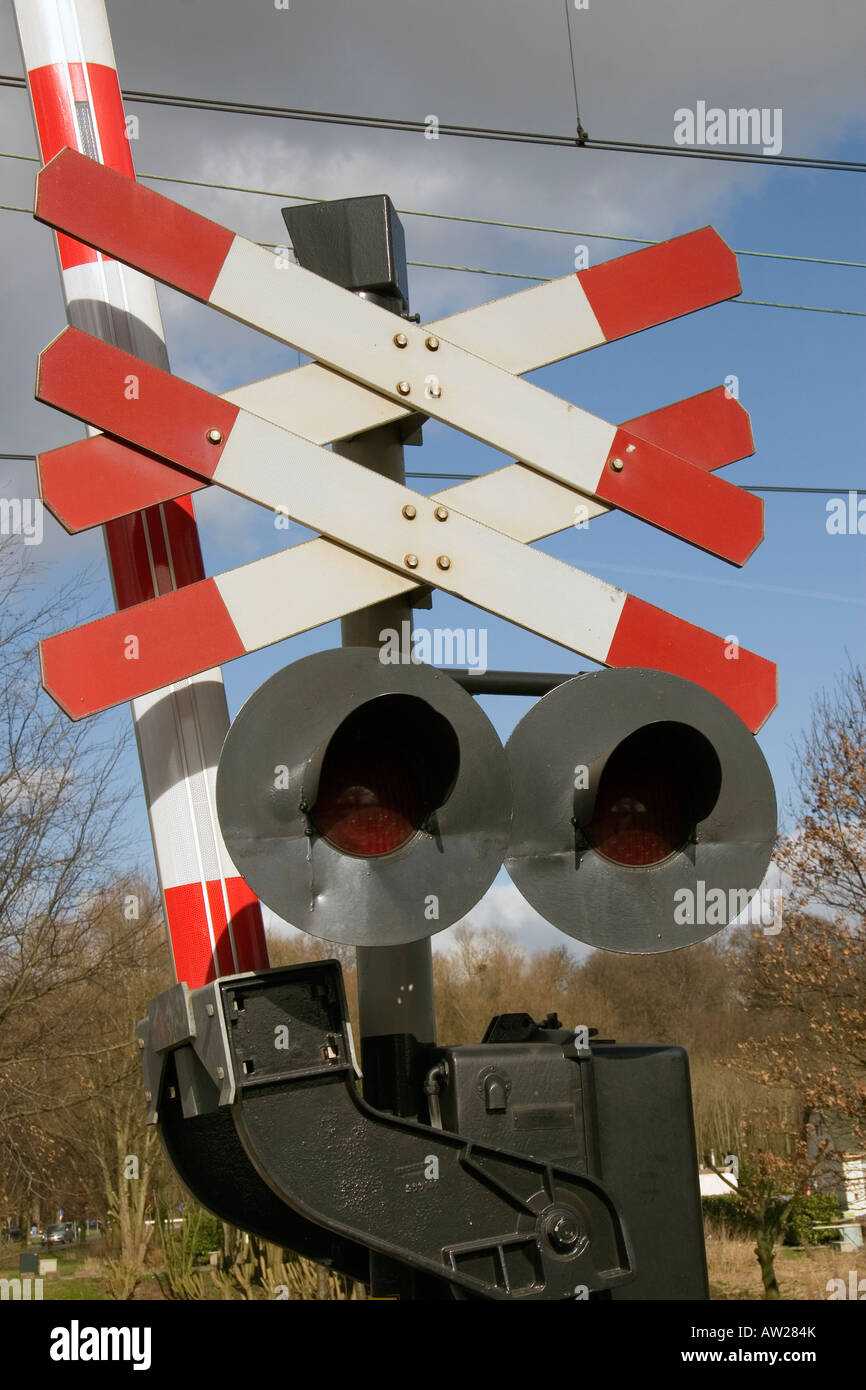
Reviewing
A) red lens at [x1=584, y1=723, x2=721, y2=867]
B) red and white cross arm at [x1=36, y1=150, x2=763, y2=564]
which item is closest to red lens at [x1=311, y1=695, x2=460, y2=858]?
red lens at [x1=584, y1=723, x2=721, y2=867]

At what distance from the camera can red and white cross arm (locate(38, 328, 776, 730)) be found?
9.47ft

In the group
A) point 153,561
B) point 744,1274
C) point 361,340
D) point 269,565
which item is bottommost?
point 744,1274

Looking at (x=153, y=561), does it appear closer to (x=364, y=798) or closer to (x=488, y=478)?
(x=488, y=478)

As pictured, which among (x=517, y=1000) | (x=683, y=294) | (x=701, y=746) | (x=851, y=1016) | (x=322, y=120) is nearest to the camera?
(x=701, y=746)

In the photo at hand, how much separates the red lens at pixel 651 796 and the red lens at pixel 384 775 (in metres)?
0.38

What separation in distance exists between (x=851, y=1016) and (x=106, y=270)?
48.4ft

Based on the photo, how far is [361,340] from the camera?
319 cm

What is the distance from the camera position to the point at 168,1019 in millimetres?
2844

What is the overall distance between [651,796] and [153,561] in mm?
1503

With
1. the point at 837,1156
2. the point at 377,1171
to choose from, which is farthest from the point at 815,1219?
the point at 377,1171

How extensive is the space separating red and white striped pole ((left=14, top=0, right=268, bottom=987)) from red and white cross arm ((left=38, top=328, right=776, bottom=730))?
563mm

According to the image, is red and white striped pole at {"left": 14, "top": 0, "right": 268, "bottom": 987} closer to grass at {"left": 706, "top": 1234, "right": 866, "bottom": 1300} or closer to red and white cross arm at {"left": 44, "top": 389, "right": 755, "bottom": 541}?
red and white cross arm at {"left": 44, "top": 389, "right": 755, "bottom": 541}
